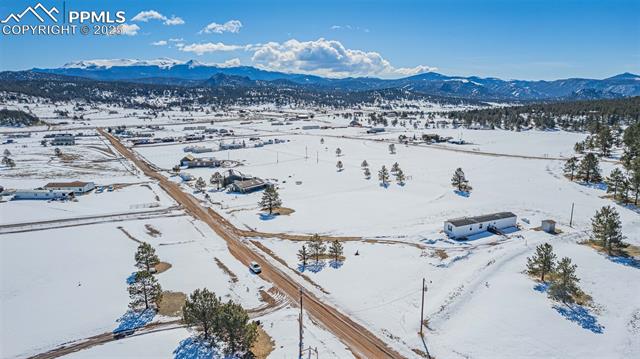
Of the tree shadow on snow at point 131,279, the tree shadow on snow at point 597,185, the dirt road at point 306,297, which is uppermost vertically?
the tree shadow on snow at point 597,185

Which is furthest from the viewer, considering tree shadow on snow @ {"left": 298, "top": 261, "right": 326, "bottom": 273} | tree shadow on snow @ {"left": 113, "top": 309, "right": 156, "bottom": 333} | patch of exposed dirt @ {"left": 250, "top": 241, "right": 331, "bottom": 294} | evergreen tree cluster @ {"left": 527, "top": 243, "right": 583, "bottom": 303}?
tree shadow on snow @ {"left": 298, "top": 261, "right": 326, "bottom": 273}

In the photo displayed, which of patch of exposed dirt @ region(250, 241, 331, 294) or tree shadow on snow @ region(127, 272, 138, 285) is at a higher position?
patch of exposed dirt @ region(250, 241, 331, 294)

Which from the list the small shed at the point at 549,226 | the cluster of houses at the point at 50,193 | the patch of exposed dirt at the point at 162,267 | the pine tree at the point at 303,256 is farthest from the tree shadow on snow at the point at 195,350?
the cluster of houses at the point at 50,193

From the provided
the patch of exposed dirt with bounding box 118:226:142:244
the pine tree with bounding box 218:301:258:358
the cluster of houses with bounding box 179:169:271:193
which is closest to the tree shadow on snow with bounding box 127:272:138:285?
the patch of exposed dirt with bounding box 118:226:142:244

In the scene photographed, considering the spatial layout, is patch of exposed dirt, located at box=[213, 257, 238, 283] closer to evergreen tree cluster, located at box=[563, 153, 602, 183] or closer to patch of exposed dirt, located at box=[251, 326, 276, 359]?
patch of exposed dirt, located at box=[251, 326, 276, 359]

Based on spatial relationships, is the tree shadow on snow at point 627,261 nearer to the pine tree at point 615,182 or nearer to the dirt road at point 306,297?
the pine tree at point 615,182

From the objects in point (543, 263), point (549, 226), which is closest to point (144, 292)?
point (543, 263)

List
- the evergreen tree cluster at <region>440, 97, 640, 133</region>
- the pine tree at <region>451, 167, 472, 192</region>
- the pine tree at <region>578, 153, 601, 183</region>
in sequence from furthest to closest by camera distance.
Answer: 1. the evergreen tree cluster at <region>440, 97, 640, 133</region>
2. the pine tree at <region>578, 153, 601, 183</region>
3. the pine tree at <region>451, 167, 472, 192</region>

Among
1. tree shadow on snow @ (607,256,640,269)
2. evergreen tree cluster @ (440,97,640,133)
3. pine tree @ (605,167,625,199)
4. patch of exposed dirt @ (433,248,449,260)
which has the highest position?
evergreen tree cluster @ (440,97,640,133)
